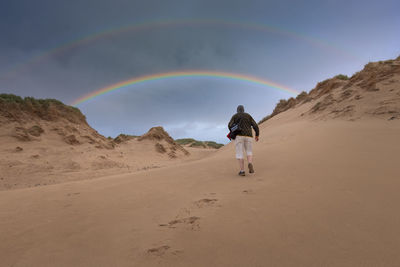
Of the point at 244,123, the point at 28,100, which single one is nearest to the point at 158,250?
the point at 244,123

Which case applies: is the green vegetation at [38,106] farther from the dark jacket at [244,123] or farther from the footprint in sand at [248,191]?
the footprint in sand at [248,191]

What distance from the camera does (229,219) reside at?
215 centimetres

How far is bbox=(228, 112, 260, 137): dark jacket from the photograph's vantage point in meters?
4.86

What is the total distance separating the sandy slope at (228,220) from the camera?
1.53m

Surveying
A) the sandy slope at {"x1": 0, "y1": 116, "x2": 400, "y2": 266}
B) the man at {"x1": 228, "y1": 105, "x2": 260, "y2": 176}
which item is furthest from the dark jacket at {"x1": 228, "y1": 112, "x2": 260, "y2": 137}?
the sandy slope at {"x1": 0, "y1": 116, "x2": 400, "y2": 266}

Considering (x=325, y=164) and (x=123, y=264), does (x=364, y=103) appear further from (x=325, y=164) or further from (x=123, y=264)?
(x=123, y=264)

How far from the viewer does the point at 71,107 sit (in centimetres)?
1587

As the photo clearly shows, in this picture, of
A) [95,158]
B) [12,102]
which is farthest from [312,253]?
[12,102]

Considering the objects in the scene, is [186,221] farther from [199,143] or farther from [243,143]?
[199,143]

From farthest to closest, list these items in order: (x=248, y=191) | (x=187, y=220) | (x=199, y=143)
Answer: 1. (x=199, y=143)
2. (x=248, y=191)
3. (x=187, y=220)

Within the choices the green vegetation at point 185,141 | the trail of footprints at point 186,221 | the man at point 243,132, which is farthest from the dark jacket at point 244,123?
the green vegetation at point 185,141

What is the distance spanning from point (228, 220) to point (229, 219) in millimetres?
26

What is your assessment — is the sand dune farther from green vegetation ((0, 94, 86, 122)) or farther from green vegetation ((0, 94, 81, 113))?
green vegetation ((0, 94, 81, 113))

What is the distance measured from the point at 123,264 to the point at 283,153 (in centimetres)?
477
